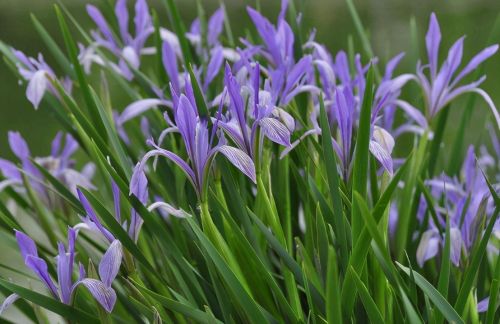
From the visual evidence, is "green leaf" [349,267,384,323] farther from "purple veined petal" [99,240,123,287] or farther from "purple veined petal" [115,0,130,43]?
"purple veined petal" [115,0,130,43]

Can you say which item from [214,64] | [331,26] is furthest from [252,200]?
[331,26]

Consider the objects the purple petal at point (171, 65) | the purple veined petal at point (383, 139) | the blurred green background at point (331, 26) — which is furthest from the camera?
the blurred green background at point (331, 26)

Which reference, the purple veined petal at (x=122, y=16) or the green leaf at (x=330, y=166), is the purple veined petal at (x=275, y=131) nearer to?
the green leaf at (x=330, y=166)

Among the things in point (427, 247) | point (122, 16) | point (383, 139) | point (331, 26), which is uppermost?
point (122, 16)

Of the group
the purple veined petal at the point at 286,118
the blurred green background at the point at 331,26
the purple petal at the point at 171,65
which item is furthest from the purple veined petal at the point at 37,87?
the blurred green background at the point at 331,26

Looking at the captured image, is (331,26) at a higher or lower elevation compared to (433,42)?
lower

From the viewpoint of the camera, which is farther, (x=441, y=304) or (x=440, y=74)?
(x=440, y=74)

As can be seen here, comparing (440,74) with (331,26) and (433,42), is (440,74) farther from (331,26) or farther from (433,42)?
(331,26)
